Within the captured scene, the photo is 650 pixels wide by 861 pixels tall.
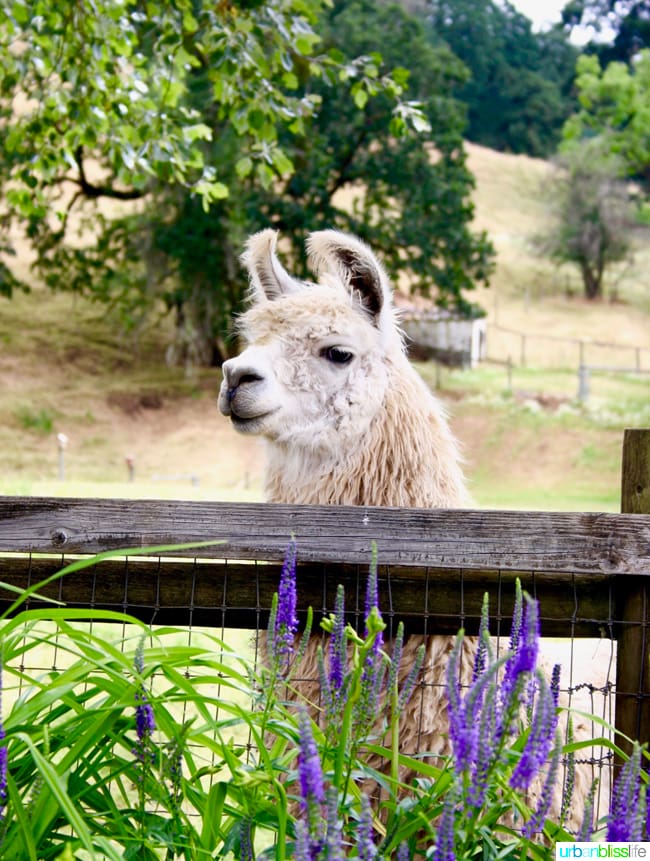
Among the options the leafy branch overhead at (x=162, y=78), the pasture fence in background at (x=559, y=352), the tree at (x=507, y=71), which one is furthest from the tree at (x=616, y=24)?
the leafy branch overhead at (x=162, y=78)

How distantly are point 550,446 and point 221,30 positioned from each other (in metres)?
25.8

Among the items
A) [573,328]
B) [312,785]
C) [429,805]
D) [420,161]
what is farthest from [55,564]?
[573,328]

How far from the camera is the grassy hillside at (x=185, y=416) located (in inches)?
1074

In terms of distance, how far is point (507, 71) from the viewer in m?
86.8

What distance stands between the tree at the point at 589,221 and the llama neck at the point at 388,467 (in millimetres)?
54658

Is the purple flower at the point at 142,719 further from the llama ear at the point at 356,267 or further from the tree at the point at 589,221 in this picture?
the tree at the point at 589,221

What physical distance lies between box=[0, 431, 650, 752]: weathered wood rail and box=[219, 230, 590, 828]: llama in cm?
83

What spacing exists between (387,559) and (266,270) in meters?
2.00

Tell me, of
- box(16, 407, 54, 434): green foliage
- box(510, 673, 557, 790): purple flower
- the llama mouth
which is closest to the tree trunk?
box(16, 407, 54, 434): green foliage

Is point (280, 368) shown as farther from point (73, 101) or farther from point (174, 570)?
point (73, 101)

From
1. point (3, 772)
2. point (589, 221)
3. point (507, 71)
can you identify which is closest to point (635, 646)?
point (3, 772)

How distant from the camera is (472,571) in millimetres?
2836

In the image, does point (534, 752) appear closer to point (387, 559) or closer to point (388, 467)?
point (387, 559)

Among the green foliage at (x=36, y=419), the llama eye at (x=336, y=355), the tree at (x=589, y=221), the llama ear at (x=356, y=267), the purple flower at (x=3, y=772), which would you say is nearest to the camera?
the purple flower at (x=3, y=772)
